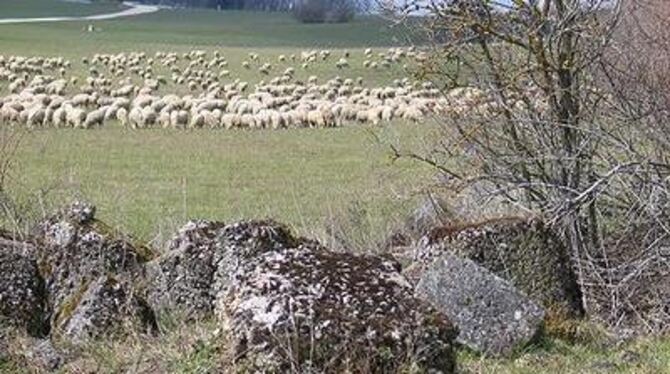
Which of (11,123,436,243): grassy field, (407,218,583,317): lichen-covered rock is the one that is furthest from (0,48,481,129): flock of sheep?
(407,218,583,317): lichen-covered rock

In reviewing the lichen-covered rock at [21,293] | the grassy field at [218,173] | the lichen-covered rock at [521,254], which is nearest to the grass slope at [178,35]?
the grassy field at [218,173]

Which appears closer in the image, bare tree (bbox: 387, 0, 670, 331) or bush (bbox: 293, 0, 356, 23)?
bare tree (bbox: 387, 0, 670, 331)

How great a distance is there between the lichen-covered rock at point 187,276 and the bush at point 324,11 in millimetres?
86088

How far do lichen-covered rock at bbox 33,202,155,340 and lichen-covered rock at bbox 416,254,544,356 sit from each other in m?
2.08

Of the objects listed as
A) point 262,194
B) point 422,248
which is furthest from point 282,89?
point 422,248

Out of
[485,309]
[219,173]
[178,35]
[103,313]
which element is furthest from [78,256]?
[178,35]

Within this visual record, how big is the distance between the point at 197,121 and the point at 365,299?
23.9m

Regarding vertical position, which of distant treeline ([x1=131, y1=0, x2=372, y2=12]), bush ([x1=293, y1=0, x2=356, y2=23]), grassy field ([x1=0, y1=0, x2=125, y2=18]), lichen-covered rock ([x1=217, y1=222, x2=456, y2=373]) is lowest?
distant treeline ([x1=131, y1=0, x2=372, y2=12])

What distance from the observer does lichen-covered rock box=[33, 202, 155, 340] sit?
696 centimetres

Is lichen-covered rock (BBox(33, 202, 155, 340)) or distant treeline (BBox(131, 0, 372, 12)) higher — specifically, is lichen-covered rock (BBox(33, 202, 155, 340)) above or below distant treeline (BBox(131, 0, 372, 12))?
above

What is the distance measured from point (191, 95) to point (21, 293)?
2992cm

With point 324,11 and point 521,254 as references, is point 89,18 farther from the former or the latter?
point 521,254

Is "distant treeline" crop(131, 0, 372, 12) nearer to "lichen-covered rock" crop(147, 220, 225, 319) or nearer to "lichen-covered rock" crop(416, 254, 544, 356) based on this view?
"lichen-covered rock" crop(147, 220, 225, 319)

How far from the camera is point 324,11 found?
316ft
